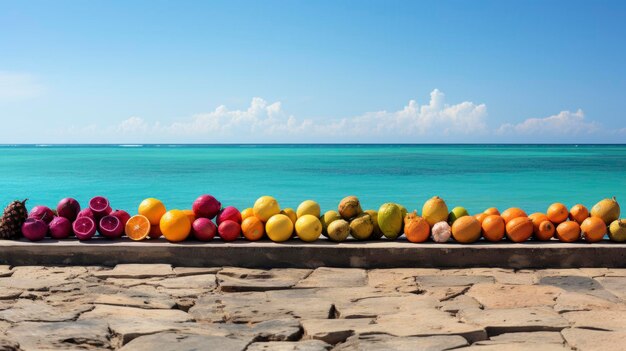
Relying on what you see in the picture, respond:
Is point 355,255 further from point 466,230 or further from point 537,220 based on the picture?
point 537,220

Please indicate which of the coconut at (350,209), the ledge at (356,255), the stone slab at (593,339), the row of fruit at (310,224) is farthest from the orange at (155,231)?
the stone slab at (593,339)

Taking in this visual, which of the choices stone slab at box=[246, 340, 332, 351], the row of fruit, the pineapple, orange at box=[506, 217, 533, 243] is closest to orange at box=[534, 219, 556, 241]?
the row of fruit

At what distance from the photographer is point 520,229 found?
22.7 feet

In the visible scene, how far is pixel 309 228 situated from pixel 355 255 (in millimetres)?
530

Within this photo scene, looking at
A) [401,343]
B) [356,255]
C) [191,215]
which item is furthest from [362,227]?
[401,343]

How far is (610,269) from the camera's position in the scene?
263 inches

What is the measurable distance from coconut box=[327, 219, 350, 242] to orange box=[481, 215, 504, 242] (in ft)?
4.47

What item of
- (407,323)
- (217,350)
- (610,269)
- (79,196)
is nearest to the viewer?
(217,350)

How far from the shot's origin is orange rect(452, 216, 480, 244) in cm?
684

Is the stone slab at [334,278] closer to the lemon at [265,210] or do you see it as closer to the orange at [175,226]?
the lemon at [265,210]

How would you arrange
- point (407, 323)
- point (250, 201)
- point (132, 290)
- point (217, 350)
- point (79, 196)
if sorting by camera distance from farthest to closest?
point (79, 196) → point (250, 201) → point (132, 290) → point (407, 323) → point (217, 350)

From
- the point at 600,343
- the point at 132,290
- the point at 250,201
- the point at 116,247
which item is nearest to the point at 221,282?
the point at 132,290

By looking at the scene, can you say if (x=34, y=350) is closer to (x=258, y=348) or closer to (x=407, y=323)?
(x=258, y=348)

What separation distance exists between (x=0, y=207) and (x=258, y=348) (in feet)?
65.7
